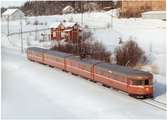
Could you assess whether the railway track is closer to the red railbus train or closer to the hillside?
the red railbus train

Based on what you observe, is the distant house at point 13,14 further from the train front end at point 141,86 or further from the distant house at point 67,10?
the train front end at point 141,86

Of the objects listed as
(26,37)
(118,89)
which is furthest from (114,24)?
(118,89)

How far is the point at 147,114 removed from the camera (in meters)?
25.8

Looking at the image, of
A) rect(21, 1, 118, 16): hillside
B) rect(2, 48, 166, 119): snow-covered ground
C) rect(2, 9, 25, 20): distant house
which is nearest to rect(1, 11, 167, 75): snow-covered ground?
rect(2, 48, 166, 119): snow-covered ground

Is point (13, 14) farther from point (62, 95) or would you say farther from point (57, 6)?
point (62, 95)

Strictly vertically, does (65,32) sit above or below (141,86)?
above

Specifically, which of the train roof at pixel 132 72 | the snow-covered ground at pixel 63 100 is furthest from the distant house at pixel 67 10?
the train roof at pixel 132 72

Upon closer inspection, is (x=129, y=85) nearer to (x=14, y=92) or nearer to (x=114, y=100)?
(x=114, y=100)

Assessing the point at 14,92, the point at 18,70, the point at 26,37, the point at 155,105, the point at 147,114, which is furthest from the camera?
the point at 26,37

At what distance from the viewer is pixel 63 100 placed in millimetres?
29594

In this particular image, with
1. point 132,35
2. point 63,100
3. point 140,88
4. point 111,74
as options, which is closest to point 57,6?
point 132,35

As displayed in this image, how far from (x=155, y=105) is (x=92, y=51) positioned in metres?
25.6

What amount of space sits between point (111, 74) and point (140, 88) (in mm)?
3267

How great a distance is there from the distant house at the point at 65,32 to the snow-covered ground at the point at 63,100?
31655 millimetres
